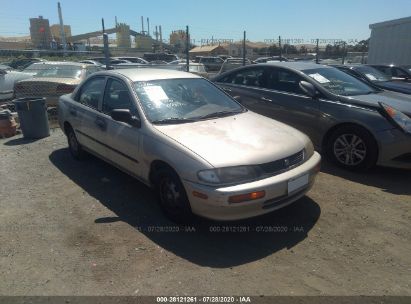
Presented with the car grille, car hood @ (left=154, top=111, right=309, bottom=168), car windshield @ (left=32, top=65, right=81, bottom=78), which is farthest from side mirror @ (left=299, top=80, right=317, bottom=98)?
car windshield @ (left=32, top=65, right=81, bottom=78)

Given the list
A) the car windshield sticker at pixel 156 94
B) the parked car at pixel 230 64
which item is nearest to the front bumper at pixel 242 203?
the car windshield sticker at pixel 156 94

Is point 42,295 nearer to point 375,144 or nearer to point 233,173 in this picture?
point 233,173

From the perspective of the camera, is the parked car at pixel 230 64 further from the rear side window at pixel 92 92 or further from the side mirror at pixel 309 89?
the rear side window at pixel 92 92

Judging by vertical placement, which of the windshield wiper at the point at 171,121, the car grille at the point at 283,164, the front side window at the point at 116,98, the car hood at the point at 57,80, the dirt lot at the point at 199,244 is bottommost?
the dirt lot at the point at 199,244

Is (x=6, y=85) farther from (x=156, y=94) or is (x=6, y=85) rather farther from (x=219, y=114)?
(x=219, y=114)

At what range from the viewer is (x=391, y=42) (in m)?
18.0

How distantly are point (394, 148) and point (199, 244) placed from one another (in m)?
2.94

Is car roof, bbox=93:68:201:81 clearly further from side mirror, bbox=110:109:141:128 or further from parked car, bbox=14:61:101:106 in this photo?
parked car, bbox=14:61:101:106

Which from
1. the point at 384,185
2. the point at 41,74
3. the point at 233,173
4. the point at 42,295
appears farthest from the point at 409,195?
the point at 41,74

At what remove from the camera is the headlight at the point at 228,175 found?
10.1 feet

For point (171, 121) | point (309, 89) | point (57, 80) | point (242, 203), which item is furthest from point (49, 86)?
point (242, 203)

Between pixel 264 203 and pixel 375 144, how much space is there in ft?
7.76

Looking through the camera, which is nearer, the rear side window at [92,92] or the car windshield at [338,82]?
the rear side window at [92,92]

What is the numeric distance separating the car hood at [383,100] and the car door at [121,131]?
311cm
